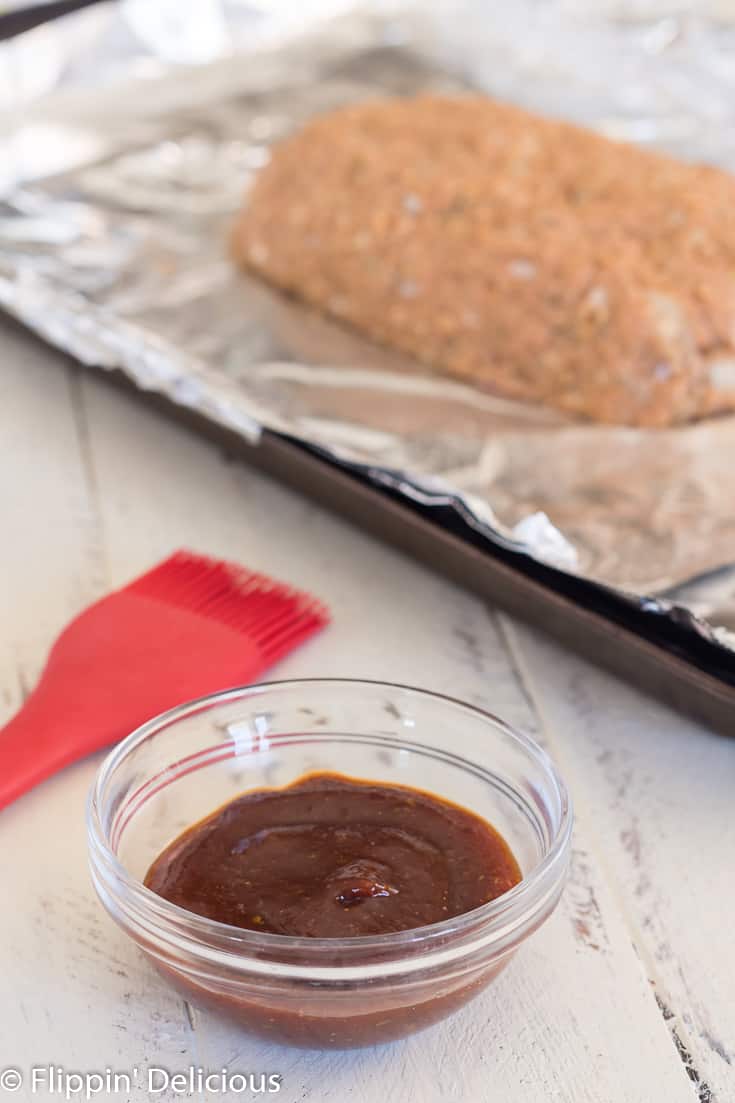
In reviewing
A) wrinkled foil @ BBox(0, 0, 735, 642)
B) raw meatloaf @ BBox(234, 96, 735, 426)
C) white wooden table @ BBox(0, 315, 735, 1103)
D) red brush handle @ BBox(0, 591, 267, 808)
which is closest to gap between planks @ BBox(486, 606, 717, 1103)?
white wooden table @ BBox(0, 315, 735, 1103)

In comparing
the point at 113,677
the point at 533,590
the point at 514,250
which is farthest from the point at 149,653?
the point at 514,250

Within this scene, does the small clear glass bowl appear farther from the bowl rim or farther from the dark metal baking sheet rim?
the dark metal baking sheet rim

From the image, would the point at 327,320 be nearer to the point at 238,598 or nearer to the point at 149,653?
the point at 238,598

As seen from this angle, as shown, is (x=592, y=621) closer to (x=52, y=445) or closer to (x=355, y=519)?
(x=355, y=519)

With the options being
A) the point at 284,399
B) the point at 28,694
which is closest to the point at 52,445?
the point at 284,399

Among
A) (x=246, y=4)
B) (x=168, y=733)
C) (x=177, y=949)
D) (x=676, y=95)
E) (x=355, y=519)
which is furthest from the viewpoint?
(x=246, y=4)

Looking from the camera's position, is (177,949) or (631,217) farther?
(631,217)

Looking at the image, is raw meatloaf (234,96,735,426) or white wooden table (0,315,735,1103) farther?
raw meatloaf (234,96,735,426)
